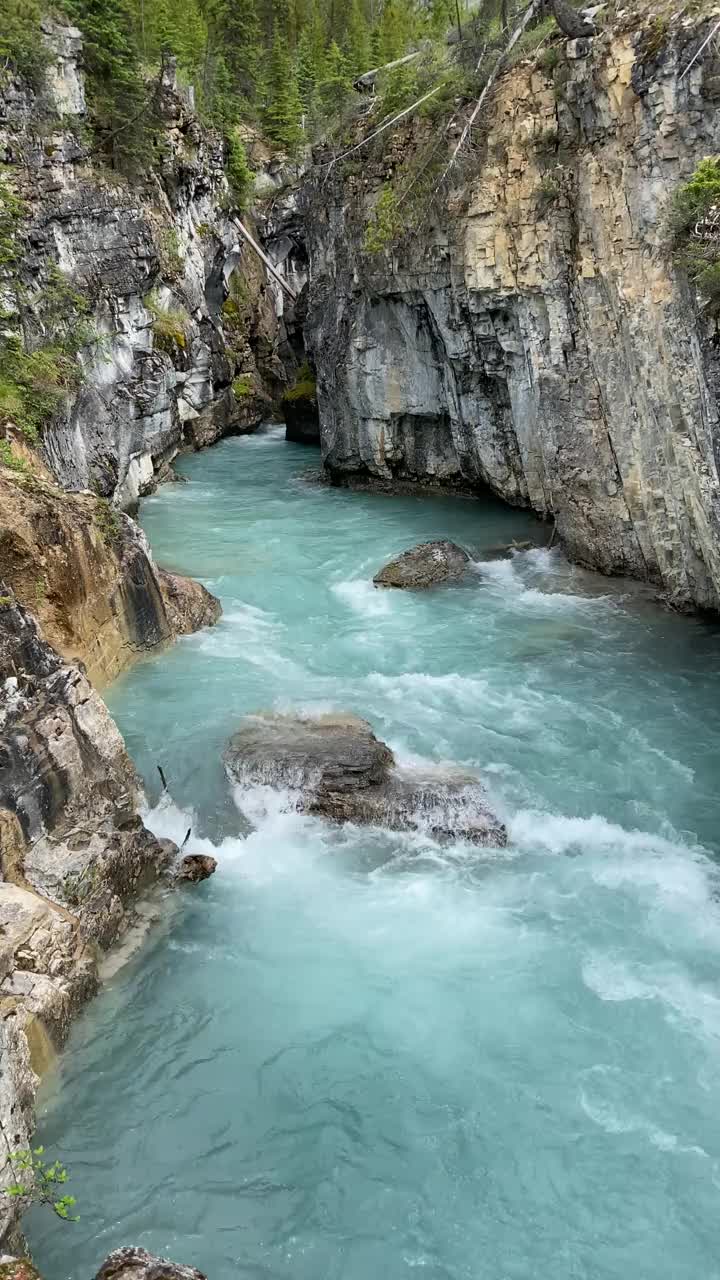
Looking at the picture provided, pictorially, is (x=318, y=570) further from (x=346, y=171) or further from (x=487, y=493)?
(x=346, y=171)

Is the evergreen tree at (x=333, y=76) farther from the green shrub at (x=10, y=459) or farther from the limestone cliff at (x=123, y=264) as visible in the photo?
the green shrub at (x=10, y=459)

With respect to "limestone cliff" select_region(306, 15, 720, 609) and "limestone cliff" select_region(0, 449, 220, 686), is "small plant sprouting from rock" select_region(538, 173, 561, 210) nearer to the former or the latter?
"limestone cliff" select_region(306, 15, 720, 609)

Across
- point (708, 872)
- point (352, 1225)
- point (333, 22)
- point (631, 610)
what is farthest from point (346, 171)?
point (333, 22)

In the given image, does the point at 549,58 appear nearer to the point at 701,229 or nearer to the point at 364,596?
the point at 701,229

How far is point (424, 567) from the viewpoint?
55.6 ft

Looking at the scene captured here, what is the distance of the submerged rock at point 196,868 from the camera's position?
9.23 meters

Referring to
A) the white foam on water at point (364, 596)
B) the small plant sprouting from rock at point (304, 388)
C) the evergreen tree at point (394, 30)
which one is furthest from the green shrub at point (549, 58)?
the evergreen tree at point (394, 30)

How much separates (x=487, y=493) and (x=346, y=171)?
8015mm

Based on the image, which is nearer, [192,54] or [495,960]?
[495,960]

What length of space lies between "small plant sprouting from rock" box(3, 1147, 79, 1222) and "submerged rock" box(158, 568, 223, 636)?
357 inches

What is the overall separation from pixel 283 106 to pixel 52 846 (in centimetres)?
3790

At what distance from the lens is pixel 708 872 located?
30.3ft

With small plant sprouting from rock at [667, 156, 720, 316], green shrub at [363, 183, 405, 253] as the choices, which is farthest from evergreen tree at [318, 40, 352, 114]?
small plant sprouting from rock at [667, 156, 720, 316]

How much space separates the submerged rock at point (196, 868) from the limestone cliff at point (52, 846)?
0.23 metres
